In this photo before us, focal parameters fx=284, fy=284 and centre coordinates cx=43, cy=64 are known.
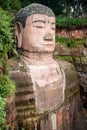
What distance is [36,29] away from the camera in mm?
6676

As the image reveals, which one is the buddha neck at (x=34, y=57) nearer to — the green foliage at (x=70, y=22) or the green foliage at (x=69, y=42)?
the green foliage at (x=69, y=42)

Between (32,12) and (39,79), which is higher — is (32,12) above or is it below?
above

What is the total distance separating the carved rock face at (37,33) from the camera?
21.9ft

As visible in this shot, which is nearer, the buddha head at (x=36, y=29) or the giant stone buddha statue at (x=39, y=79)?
the giant stone buddha statue at (x=39, y=79)

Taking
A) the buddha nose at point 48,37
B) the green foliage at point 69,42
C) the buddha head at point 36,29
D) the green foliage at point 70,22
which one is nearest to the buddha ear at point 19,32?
the buddha head at point 36,29

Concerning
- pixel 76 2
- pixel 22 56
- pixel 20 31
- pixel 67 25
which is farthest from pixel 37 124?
pixel 76 2

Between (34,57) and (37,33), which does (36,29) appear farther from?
(34,57)

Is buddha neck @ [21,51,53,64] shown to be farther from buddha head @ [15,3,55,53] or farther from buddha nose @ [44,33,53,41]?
buddha nose @ [44,33,53,41]

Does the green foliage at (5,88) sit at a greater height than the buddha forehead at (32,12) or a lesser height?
lesser

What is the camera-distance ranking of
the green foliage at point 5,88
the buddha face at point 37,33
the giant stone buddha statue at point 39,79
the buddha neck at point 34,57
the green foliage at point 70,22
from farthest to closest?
1. the green foliage at point 70,22
2. the buddha neck at point 34,57
3. the buddha face at point 37,33
4. the giant stone buddha statue at point 39,79
5. the green foliage at point 5,88

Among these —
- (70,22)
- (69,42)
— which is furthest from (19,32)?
(70,22)

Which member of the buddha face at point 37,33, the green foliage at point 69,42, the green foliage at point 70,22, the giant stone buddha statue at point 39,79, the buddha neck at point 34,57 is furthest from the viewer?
the green foliage at point 70,22

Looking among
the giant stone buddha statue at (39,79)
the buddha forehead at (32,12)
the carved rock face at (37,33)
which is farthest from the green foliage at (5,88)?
the buddha forehead at (32,12)

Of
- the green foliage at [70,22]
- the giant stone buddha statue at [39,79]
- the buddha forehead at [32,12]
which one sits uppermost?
the buddha forehead at [32,12]
